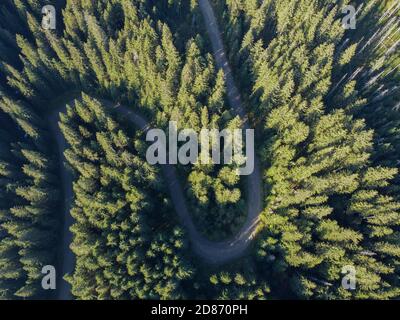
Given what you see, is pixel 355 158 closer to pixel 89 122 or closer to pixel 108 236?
pixel 108 236

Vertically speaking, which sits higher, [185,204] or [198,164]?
→ [198,164]

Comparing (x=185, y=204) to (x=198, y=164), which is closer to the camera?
(x=198, y=164)

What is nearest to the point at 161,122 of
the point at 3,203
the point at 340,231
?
the point at 3,203

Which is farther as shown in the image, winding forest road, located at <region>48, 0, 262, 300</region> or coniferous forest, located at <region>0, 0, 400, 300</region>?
winding forest road, located at <region>48, 0, 262, 300</region>
